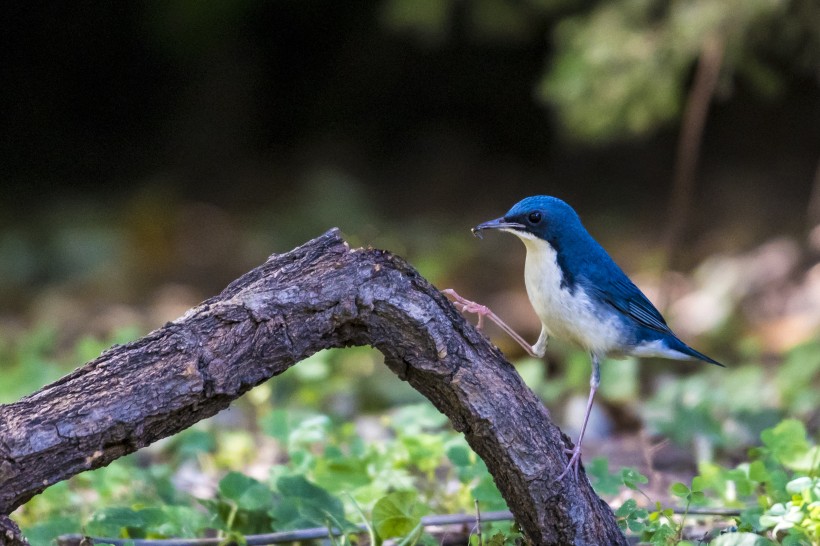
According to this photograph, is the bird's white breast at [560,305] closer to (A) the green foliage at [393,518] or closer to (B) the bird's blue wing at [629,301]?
(B) the bird's blue wing at [629,301]

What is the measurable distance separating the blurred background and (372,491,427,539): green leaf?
191 centimetres

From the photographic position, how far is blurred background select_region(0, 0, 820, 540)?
5.63 m

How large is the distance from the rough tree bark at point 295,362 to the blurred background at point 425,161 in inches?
83.2

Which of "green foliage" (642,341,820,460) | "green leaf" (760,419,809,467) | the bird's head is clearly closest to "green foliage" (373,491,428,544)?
the bird's head

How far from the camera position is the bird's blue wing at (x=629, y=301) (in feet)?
10.4

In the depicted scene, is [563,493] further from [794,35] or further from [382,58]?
[382,58]

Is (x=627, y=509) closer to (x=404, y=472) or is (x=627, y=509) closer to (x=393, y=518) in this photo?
(x=393, y=518)

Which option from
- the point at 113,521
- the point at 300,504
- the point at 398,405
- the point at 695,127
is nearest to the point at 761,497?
the point at 300,504

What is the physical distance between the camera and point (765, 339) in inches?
243

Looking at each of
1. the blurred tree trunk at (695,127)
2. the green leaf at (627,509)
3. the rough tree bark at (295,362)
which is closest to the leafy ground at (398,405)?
the green leaf at (627,509)

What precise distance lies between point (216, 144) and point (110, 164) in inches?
41.2

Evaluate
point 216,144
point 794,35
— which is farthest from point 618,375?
point 216,144

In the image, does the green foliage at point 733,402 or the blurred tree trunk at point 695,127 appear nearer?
the green foliage at point 733,402

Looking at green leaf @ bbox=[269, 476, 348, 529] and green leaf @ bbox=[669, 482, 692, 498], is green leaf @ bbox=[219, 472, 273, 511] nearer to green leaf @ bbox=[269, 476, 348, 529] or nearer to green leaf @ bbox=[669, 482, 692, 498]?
green leaf @ bbox=[269, 476, 348, 529]
